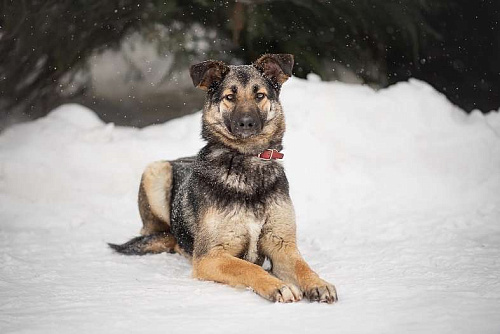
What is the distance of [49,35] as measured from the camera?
10.1 meters

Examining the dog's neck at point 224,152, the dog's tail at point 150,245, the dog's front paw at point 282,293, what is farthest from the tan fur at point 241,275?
the dog's tail at point 150,245

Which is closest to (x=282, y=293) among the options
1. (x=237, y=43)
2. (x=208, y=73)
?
(x=208, y=73)

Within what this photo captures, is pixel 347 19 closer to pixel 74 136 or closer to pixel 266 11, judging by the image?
pixel 266 11

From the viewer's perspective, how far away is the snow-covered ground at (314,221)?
12.9ft

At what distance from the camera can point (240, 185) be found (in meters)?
5.08

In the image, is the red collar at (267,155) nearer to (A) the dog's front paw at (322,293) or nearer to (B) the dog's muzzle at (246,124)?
(B) the dog's muzzle at (246,124)

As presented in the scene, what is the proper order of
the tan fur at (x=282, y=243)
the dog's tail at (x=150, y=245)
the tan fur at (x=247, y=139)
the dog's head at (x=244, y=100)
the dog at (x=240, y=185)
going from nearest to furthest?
the tan fur at (x=282, y=243) < the dog at (x=240, y=185) < the dog's head at (x=244, y=100) < the tan fur at (x=247, y=139) < the dog's tail at (x=150, y=245)

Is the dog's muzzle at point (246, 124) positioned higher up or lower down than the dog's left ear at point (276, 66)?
lower down

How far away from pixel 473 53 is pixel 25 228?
23.9ft

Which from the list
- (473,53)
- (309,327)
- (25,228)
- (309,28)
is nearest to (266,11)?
(309,28)

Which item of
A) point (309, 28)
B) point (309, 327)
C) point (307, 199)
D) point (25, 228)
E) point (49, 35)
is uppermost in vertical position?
point (309, 28)

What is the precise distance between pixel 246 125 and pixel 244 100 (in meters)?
0.30

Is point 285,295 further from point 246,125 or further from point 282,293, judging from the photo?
point 246,125

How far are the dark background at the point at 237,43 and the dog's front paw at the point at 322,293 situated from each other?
20.6 feet
